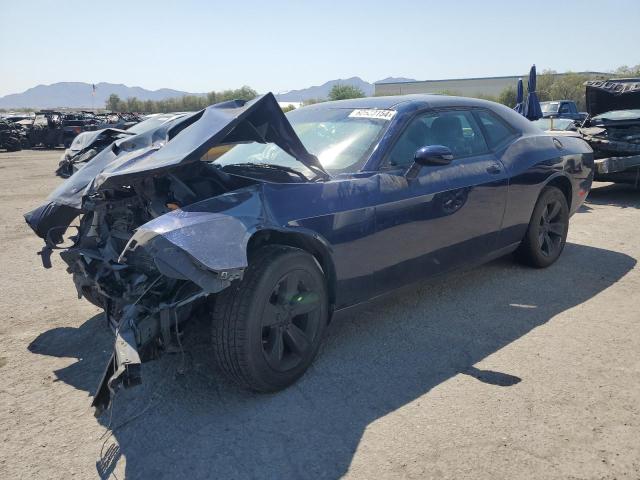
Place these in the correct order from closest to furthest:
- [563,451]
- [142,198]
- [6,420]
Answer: [563,451], [6,420], [142,198]

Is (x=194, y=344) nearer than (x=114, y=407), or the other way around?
(x=114, y=407)

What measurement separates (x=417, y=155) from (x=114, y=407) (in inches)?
93.0

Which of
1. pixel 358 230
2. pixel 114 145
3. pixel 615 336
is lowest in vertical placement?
pixel 615 336

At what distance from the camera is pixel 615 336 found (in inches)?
140

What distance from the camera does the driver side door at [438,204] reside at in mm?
3404

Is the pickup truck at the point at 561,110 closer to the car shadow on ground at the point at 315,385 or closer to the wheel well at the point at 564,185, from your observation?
the wheel well at the point at 564,185

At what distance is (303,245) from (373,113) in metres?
1.31

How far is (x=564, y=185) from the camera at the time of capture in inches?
200

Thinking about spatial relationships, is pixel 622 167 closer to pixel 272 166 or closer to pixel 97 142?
pixel 272 166

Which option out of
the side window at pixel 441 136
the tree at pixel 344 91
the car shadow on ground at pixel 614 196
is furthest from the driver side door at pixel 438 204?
the tree at pixel 344 91

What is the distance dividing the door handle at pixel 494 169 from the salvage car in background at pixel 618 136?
→ 5044mm

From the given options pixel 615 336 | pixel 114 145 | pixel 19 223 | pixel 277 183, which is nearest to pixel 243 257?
pixel 277 183

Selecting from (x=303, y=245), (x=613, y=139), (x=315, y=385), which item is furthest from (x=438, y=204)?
(x=613, y=139)

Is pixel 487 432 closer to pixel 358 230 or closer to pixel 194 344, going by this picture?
pixel 358 230
